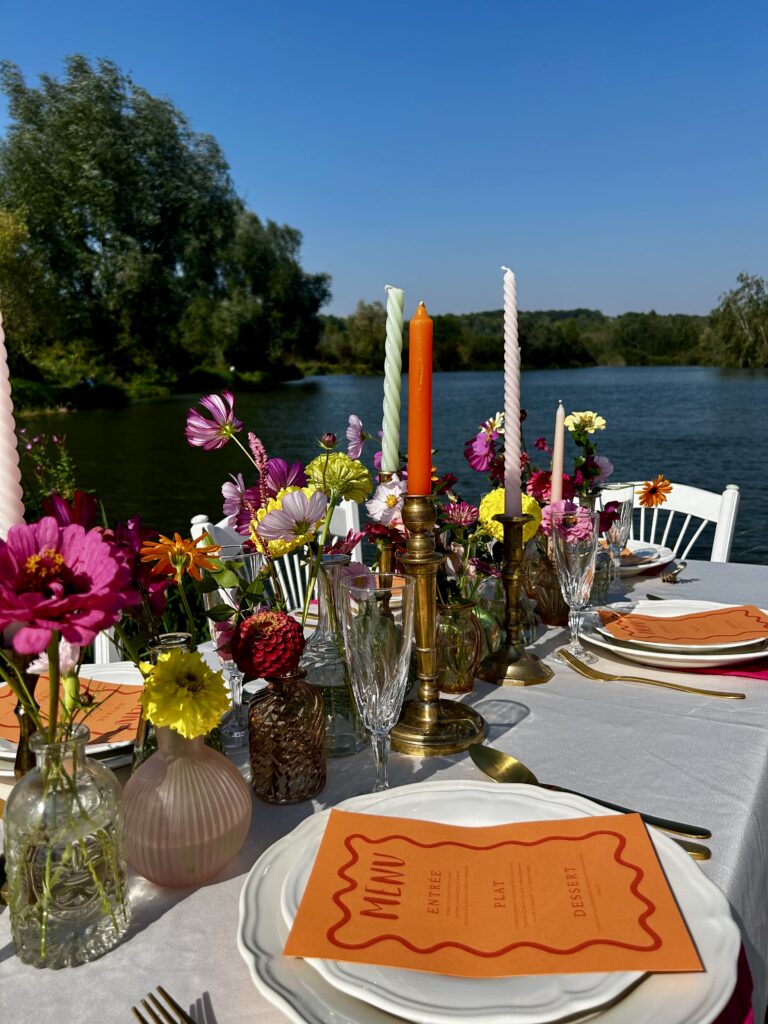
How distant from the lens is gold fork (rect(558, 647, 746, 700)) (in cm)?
113

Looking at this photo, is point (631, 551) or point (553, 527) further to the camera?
point (631, 551)

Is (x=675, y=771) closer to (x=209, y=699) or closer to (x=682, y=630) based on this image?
(x=682, y=630)

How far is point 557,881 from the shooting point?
0.64 meters

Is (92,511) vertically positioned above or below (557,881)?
above

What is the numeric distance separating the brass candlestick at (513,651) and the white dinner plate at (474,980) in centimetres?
44

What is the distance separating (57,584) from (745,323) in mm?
39667

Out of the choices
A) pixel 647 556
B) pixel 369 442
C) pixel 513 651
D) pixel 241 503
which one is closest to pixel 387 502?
pixel 241 503

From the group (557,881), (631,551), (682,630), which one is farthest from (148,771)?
(631,551)

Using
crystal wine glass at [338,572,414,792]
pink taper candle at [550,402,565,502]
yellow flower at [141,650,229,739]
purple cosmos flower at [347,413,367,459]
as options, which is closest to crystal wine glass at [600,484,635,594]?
pink taper candle at [550,402,565,502]

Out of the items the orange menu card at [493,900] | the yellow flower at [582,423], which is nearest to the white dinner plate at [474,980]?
the orange menu card at [493,900]

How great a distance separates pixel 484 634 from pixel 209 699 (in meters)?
0.71

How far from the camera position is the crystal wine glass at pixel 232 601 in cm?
93

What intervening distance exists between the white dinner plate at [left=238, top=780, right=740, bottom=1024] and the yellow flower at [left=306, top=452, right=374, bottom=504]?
44 centimetres

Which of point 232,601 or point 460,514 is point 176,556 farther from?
point 460,514
